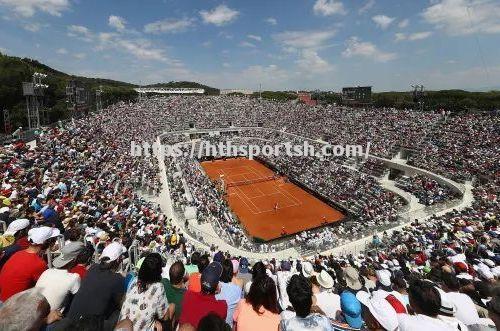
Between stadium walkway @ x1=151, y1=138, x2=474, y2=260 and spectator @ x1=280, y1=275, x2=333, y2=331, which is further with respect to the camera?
stadium walkway @ x1=151, y1=138, x2=474, y2=260

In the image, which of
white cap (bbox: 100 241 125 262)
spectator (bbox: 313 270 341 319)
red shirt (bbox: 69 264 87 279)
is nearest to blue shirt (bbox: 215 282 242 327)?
white cap (bbox: 100 241 125 262)

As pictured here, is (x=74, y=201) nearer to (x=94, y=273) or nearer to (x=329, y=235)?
(x=94, y=273)

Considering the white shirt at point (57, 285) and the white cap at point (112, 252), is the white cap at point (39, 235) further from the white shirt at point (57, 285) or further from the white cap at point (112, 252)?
the white cap at point (112, 252)

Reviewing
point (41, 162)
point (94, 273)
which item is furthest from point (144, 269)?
point (41, 162)

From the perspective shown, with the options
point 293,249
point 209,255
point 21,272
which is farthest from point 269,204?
point 21,272

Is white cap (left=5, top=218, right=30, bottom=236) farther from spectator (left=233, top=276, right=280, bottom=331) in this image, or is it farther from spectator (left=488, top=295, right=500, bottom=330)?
spectator (left=488, top=295, right=500, bottom=330)

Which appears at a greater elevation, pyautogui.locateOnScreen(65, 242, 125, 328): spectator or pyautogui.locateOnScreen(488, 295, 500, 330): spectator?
pyautogui.locateOnScreen(488, 295, 500, 330): spectator

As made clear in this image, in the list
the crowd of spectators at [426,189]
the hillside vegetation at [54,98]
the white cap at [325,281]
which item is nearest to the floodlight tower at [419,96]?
the hillside vegetation at [54,98]

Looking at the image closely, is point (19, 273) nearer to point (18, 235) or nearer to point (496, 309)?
point (18, 235)
